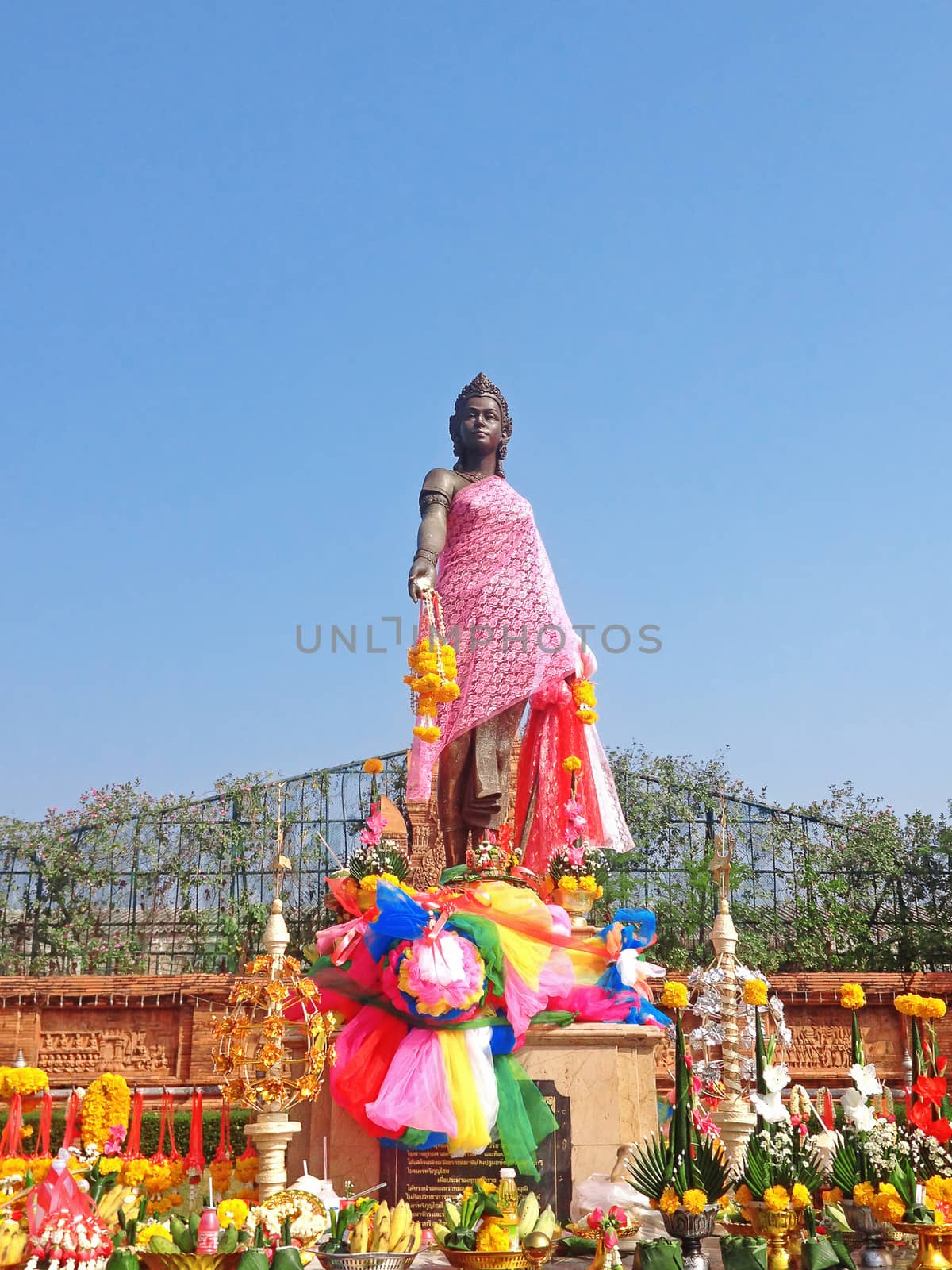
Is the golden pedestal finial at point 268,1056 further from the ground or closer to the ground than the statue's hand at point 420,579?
closer to the ground

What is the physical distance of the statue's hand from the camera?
8.77m

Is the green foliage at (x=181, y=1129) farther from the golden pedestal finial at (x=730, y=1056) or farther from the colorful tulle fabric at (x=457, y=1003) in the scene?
the golden pedestal finial at (x=730, y=1056)

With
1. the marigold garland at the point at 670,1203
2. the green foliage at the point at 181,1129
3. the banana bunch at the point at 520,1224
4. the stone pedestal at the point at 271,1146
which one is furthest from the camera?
the green foliage at the point at 181,1129

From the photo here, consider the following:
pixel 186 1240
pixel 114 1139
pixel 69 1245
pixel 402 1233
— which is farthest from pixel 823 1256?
pixel 114 1139

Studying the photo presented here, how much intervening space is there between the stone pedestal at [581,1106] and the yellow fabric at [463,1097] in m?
0.46

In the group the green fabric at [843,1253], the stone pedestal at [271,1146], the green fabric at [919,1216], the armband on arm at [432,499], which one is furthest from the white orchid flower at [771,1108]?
the armband on arm at [432,499]

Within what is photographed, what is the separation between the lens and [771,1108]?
6.01m

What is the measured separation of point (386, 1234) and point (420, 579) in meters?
4.65

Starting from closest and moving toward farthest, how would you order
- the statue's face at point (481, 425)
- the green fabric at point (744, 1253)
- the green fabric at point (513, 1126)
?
the green fabric at point (744, 1253), the green fabric at point (513, 1126), the statue's face at point (481, 425)

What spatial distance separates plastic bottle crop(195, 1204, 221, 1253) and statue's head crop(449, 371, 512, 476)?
6344 millimetres

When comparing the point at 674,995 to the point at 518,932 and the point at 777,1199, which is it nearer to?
the point at 777,1199

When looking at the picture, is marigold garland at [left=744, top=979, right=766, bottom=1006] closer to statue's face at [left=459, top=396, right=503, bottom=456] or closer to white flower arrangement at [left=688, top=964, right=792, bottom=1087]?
white flower arrangement at [left=688, top=964, right=792, bottom=1087]

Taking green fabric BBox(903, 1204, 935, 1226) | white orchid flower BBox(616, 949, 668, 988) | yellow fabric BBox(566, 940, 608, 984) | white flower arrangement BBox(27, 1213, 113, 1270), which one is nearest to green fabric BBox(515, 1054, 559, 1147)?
yellow fabric BBox(566, 940, 608, 984)

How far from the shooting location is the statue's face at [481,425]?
9695mm
